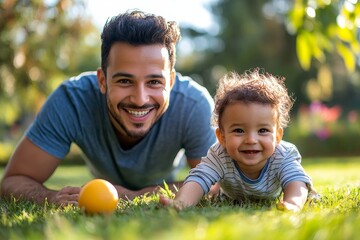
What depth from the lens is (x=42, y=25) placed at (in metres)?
11.8

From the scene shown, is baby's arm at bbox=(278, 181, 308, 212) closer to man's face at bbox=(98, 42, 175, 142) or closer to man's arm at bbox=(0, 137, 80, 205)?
man's face at bbox=(98, 42, 175, 142)

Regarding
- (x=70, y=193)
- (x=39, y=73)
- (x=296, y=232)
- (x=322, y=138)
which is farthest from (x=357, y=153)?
(x=296, y=232)

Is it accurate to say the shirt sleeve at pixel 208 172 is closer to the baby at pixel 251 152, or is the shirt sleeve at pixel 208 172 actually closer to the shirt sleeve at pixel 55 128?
the baby at pixel 251 152

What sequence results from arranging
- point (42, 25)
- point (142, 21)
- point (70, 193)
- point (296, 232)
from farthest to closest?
point (42, 25)
point (142, 21)
point (70, 193)
point (296, 232)

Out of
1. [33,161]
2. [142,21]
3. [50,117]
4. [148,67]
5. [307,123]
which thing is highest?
[307,123]

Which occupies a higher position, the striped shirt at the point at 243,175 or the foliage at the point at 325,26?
the foliage at the point at 325,26

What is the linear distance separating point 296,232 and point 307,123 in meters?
16.8

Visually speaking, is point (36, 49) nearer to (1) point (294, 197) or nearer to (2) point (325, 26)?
(2) point (325, 26)

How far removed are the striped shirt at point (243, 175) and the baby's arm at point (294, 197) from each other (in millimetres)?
133

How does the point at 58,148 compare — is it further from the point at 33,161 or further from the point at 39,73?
the point at 39,73

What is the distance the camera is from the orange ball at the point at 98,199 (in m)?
2.67

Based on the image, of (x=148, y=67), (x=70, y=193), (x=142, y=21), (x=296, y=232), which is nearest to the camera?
(x=296, y=232)

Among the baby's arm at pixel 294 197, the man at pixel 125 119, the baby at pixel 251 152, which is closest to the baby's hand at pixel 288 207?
the baby's arm at pixel 294 197

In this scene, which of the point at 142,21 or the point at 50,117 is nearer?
the point at 142,21
